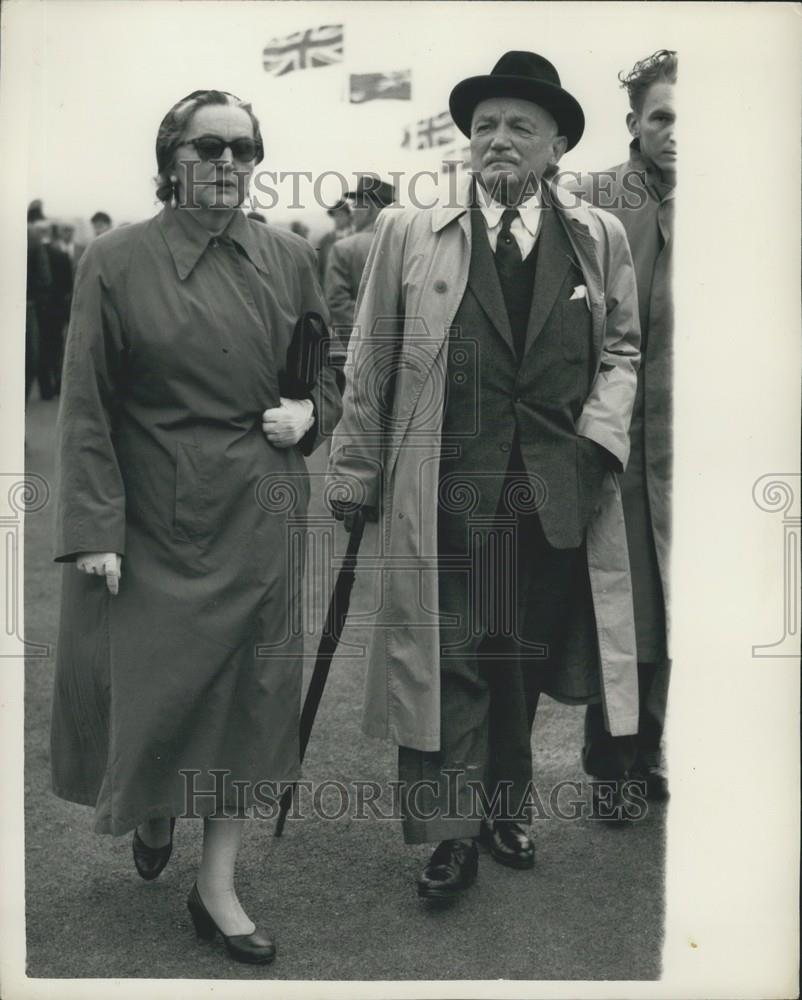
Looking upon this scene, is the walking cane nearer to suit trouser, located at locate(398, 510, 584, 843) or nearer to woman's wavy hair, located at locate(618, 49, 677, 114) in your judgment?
suit trouser, located at locate(398, 510, 584, 843)

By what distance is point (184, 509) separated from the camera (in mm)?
3576

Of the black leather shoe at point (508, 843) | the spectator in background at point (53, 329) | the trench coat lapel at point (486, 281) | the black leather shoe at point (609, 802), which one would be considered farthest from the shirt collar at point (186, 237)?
the spectator in background at point (53, 329)

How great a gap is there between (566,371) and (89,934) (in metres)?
1.97

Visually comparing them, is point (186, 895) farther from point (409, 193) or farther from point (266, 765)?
point (409, 193)

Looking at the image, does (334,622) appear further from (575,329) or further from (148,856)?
(575,329)

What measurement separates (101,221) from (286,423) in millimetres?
1254

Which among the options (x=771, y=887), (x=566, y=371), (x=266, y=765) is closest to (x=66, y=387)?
(x=266, y=765)

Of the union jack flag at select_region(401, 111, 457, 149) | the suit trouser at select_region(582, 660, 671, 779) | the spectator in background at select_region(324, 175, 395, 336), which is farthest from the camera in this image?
the spectator in background at select_region(324, 175, 395, 336)

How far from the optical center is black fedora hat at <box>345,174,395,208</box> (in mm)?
4352

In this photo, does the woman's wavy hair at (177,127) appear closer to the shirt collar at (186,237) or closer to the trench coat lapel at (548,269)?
the shirt collar at (186,237)

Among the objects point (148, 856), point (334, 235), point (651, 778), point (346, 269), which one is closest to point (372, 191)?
point (651, 778)

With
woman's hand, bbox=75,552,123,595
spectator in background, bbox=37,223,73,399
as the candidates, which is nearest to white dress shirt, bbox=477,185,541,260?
woman's hand, bbox=75,552,123,595

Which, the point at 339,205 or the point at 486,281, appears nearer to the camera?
the point at 486,281

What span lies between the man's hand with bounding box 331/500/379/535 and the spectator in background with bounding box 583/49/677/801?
34.1 inches
